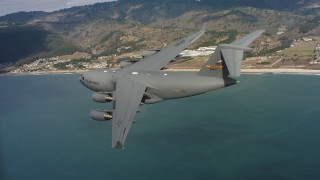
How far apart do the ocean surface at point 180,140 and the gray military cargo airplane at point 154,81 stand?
19.8 m

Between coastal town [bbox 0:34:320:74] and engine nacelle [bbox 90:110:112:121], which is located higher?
engine nacelle [bbox 90:110:112:121]

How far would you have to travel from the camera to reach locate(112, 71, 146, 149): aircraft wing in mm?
29500

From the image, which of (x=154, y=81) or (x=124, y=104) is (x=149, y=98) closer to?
(x=154, y=81)

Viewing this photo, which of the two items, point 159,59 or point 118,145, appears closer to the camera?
point 118,145

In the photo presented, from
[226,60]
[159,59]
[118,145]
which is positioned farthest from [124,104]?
[159,59]

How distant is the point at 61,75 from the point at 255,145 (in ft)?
365

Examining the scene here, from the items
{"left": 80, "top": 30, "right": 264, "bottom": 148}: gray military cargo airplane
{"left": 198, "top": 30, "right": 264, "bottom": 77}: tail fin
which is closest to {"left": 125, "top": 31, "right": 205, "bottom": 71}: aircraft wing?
{"left": 80, "top": 30, "right": 264, "bottom": 148}: gray military cargo airplane

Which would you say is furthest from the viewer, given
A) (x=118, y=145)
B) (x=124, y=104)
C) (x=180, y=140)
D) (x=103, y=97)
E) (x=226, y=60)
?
(x=180, y=140)

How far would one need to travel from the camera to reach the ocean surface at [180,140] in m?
58.7

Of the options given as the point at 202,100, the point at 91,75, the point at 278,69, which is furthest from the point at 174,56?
the point at 278,69

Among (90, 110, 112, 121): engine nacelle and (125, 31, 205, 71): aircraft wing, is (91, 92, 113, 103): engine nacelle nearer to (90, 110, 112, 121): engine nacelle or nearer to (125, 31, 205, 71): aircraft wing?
(90, 110, 112, 121): engine nacelle

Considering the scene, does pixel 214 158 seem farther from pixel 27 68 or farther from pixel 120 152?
pixel 27 68

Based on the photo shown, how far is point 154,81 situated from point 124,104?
719cm

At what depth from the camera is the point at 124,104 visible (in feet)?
116
